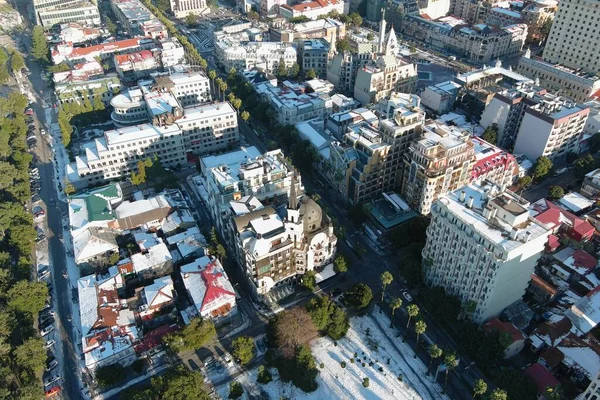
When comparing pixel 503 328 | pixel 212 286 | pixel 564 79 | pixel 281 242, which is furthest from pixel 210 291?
pixel 564 79

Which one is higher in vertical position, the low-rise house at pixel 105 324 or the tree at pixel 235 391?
the low-rise house at pixel 105 324

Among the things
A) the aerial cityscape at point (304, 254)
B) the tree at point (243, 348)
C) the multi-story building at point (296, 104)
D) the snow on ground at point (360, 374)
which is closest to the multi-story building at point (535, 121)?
the aerial cityscape at point (304, 254)

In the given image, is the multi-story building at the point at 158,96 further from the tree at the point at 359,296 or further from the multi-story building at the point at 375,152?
the tree at the point at 359,296

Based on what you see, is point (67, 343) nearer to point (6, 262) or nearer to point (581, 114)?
point (6, 262)

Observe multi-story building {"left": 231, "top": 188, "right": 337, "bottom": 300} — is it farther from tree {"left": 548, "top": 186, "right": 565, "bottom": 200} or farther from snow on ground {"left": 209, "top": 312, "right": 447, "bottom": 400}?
tree {"left": 548, "top": 186, "right": 565, "bottom": 200}

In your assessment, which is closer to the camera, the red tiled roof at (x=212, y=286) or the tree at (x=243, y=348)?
the tree at (x=243, y=348)

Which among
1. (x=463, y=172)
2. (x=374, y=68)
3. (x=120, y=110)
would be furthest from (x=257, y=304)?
(x=374, y=68)

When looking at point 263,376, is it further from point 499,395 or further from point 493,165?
point 493,165
